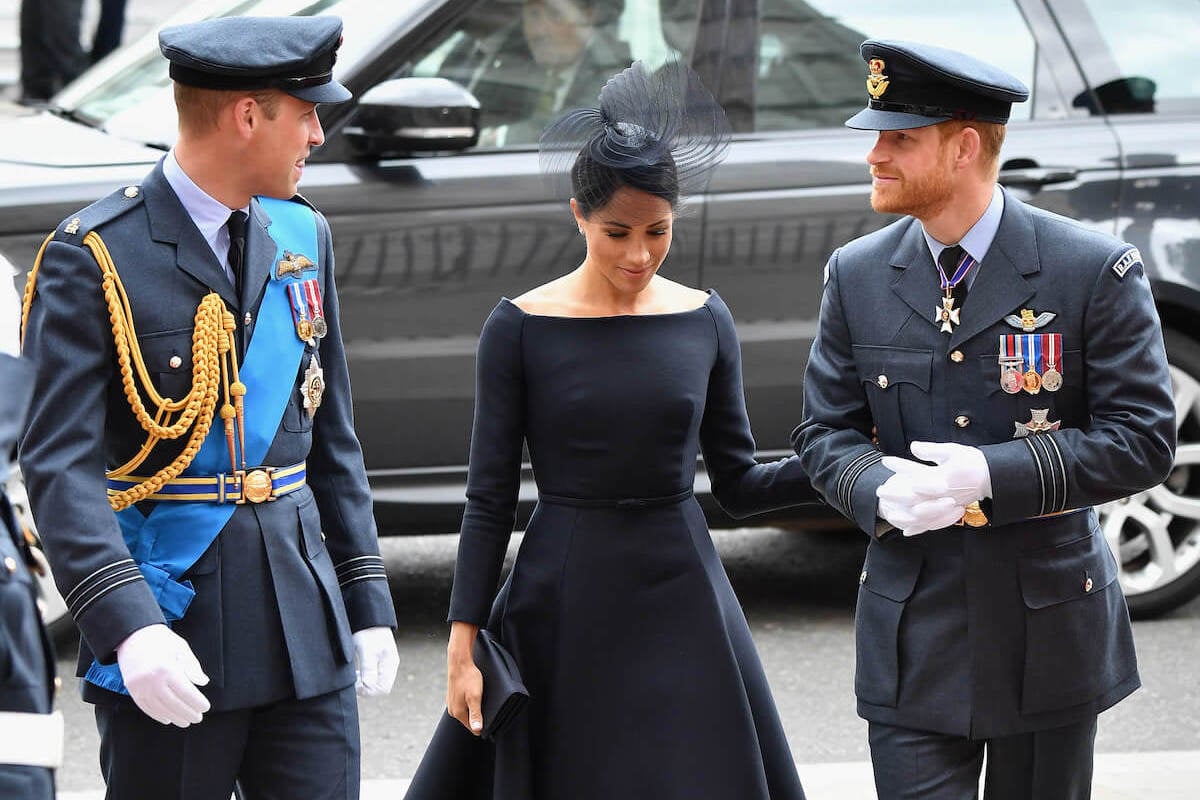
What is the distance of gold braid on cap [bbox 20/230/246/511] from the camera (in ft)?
9.95

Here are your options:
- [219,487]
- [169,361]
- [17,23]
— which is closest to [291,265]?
[169,361]

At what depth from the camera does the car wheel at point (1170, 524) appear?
5.79m

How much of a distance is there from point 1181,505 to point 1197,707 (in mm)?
722

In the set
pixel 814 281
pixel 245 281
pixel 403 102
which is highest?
pixel 245 281

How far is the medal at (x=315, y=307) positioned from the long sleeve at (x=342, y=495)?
54 millimetres

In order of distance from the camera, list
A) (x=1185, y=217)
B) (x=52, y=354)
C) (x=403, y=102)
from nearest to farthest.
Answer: (x=52, y=354)
(x=403, y=102)
(x=1185, y=217)

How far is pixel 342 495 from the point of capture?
11.1 feet

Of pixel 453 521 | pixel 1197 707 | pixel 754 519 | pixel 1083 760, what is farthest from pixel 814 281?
pixel 1083 760

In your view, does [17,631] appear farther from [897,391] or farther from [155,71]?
[155,71]

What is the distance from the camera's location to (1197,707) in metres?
5.34

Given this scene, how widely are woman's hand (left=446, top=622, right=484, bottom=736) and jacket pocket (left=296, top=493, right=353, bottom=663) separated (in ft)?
0.59

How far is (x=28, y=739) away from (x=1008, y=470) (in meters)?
1.61

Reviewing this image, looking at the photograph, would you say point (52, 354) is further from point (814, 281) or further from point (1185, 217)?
point (1185, 217)

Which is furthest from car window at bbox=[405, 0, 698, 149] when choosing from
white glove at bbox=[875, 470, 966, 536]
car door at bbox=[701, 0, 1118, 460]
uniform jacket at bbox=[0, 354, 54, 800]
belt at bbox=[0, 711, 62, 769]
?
belt at bbox=[0, 711, 62, 769]
